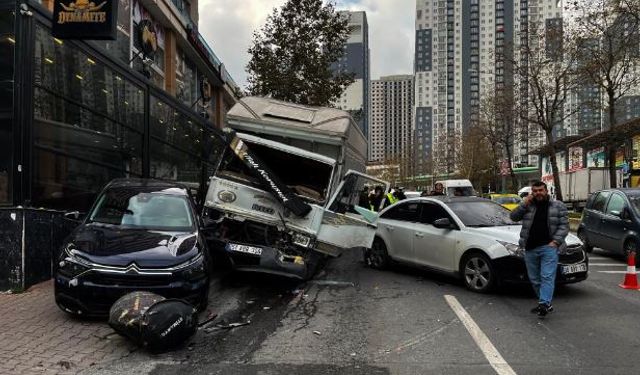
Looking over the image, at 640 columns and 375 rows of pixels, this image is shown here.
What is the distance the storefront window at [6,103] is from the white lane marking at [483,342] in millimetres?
6761

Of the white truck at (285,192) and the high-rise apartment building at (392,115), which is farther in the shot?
the high-rise apartment building at (392,115)

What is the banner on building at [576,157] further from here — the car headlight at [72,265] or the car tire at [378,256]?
the car headlight at [72,265]

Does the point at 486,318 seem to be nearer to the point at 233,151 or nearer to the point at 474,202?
the point at 474,202

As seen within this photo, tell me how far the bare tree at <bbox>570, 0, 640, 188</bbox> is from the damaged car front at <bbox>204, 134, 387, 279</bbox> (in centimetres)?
1972

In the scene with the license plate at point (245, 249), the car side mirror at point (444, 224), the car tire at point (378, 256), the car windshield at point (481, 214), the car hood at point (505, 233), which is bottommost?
the car tire at point (378, 256)

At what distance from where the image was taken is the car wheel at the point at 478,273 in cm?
879

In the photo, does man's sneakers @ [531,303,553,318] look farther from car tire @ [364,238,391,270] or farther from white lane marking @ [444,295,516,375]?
car tire @ [364,238,391,270]

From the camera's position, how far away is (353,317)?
7473mm

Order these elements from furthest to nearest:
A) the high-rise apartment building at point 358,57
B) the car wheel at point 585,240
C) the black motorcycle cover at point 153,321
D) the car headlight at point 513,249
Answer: the high-rise apartment building at point 358,57
the car wheel at point 585,240
the car headlight at point 513,249
the black motorcycle cover at point 153,321

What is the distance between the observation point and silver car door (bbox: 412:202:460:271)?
31.6 ft

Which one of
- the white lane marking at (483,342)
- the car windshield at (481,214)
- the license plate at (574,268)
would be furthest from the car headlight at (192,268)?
the license plate at (574,268)

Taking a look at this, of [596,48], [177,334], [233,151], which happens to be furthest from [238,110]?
[596,48]

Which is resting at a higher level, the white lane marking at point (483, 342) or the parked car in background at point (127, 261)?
the parked car in background at point (127, 261)

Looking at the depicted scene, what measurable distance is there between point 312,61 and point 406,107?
76.4 meters
